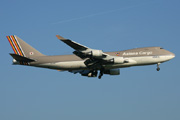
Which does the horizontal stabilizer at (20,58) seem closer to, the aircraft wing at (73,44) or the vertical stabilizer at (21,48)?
the vertical stabilizer at (21,48)

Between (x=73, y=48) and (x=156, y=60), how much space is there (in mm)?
18319

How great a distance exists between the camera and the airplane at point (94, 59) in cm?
6838

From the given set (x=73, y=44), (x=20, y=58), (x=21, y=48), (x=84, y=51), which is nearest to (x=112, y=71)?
(x=84, y=51)

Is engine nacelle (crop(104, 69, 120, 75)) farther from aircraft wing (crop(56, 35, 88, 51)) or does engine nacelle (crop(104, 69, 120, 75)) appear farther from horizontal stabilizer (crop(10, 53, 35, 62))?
horizontal stabilizer (crop(10, 53, 35, 62))

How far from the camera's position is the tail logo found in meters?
74.4

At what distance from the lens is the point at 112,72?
75062mm

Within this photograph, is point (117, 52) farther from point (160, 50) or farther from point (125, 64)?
point (160, 50)

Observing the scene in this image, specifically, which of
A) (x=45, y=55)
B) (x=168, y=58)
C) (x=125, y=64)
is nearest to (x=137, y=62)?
(x=125, y=64)

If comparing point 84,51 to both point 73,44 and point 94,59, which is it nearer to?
point 73,44

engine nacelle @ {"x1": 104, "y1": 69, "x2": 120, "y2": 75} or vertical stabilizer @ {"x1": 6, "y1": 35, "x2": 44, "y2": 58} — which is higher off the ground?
vertical stabilizer @ {"x1": 6, "y1": 35, "x2": 44, "y2": 58}

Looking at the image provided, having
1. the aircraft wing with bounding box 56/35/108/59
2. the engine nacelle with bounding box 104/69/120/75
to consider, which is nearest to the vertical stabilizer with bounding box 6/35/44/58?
the aircraft wing with bounding box 56/35/108/59

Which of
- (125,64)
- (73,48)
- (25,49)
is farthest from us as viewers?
(25,49)

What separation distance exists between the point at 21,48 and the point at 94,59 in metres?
17.3

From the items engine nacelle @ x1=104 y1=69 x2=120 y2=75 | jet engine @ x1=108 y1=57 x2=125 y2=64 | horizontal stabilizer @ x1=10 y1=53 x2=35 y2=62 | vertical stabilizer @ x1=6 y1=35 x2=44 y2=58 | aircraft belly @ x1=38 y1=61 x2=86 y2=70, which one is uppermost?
vertical stabilizer @ x1=6 y1=35 x2=44 y2=58
